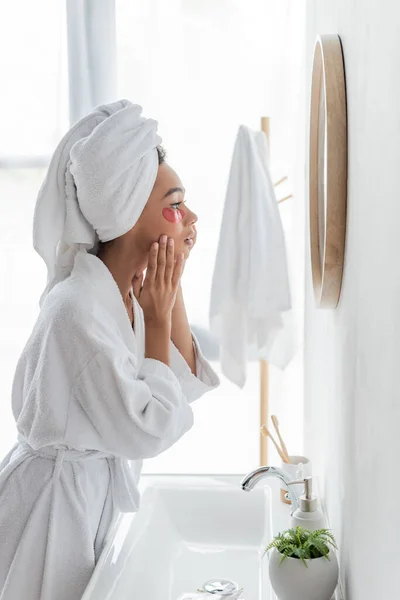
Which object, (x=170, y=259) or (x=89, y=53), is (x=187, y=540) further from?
(x=89, y=53)

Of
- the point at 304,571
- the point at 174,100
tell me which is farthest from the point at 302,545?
the point at 174,100

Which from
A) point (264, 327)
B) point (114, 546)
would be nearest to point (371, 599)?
point (114, 546)

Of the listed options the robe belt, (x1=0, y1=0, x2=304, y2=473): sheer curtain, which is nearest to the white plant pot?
the robe belt

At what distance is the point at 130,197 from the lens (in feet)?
4.39

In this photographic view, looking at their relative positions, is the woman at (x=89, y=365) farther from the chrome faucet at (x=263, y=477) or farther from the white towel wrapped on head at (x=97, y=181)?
the chrome faucet at (x=263, y=477)

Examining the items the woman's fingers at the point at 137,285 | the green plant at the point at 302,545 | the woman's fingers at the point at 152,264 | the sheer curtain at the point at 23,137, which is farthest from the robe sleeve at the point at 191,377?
the sheer curtain at the point at 23,137

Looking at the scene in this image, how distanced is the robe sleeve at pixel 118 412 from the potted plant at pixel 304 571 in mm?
285

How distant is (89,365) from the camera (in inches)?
48.7

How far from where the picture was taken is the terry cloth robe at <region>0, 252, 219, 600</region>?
49.0 inches

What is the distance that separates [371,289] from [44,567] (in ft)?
2.57

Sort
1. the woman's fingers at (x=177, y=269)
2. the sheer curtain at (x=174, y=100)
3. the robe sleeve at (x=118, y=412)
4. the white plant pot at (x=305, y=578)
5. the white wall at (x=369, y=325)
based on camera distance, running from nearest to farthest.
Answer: the white wall at (x=369, y=325) → the white plant pot at (x=305, y=578) → the robe sleeve at (x=118, y=412) → the woman's fingers at (x=177, y=269) → the sheer curtain at (x=174, y=100)

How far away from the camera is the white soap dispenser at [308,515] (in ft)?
4.20

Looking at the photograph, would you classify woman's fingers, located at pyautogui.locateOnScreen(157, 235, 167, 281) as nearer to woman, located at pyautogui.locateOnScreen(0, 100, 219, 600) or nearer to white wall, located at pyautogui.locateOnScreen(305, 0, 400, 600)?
woman, located at pyautogui.locateOnScreen(0, 100, 219, 600)

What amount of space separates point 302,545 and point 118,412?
369mm
